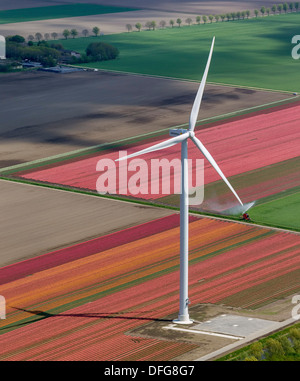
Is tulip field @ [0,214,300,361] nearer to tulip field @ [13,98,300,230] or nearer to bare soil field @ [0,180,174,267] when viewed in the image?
bare soil field @ [0,180,174,267]

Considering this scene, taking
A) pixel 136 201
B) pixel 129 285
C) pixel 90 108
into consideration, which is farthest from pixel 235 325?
pixel 90 108

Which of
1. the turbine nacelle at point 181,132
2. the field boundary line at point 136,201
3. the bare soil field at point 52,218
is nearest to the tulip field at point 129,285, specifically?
the field boundary line at point 136,201

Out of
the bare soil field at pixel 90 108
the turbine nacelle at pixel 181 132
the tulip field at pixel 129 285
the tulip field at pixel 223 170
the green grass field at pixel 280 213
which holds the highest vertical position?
the bare soil field at pixel 90 108

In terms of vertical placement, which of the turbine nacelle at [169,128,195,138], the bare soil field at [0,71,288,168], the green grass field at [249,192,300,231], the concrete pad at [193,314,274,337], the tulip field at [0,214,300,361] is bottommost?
the concrete pad at [193,314,274,337]

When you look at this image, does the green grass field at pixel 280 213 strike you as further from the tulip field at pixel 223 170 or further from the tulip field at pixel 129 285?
the tulip field at pixel 129 285

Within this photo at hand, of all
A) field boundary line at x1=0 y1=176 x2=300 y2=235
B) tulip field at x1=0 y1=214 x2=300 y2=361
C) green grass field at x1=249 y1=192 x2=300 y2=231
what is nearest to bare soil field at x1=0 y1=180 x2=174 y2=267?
field boundary line at x1=0 y1=176 x2=300 y2=235

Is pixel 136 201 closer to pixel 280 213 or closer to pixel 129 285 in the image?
pixel 280 213

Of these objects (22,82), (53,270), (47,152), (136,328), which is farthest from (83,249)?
(22,82)
